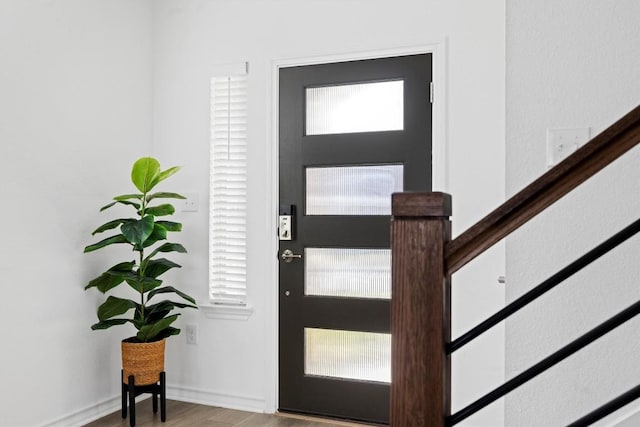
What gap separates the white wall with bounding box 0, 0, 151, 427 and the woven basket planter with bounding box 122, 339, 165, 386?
0.27 meters

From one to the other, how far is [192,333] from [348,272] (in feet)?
3.67

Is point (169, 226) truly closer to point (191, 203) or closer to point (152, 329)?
point (191, 203)

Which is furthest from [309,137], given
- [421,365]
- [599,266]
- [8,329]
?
[421,365]

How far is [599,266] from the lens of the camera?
1.66m

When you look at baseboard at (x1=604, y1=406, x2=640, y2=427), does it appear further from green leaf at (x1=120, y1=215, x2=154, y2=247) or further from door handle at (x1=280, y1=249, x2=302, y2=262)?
green leaf at (x1=120, y1=215, x2=154, y2=247)

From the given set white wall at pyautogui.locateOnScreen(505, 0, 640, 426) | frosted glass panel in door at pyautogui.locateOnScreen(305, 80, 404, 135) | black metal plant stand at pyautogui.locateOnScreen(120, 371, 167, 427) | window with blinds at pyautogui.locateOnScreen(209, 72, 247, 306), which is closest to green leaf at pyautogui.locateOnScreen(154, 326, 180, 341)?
black metal plant stand at pyautogui.locateOnScreen(120, 371, 167, 427)

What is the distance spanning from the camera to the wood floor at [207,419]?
10.8ft

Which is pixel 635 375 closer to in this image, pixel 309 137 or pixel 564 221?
pixel 564 221

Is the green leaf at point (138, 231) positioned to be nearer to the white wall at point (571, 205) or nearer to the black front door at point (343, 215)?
the black front door at point (343, 215)

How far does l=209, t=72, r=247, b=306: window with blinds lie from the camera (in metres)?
3.65

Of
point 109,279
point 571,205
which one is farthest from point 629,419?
point 109,279

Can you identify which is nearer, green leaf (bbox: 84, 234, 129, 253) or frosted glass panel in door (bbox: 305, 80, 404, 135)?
green leaf (bbox: 84, 234, 129, 253)

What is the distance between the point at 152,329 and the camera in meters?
3.31

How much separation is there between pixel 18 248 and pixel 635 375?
2728 millimetres
